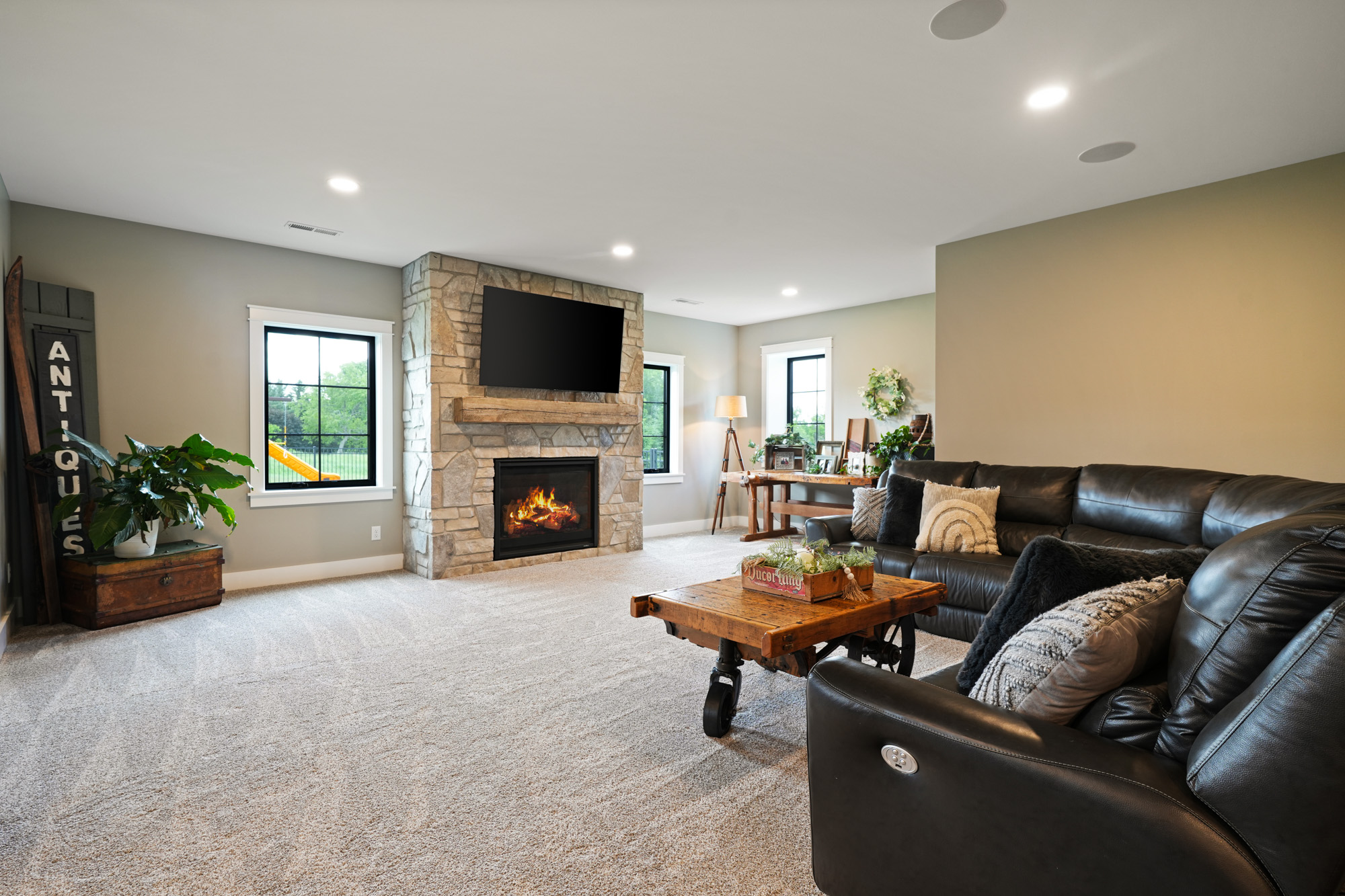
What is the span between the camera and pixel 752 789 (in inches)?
82.5

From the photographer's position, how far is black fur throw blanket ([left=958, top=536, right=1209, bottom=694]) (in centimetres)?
149

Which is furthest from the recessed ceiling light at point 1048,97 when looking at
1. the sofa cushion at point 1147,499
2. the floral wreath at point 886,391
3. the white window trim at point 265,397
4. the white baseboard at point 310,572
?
the white baseboard at point 310,572

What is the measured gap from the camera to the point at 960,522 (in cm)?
378

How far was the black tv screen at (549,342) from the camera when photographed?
536 cm

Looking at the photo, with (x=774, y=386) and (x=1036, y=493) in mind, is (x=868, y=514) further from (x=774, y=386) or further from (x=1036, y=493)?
(x=774, y=386)

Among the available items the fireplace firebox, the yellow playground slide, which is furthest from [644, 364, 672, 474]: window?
the yellow playground slide

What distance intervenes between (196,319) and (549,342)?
2369 mm

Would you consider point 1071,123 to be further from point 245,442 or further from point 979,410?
point 245,442

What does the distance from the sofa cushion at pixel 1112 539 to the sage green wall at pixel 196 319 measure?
15.4ft

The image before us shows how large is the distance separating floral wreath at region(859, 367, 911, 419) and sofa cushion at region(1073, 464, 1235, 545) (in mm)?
2843

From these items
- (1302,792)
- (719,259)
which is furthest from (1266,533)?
(719,259)

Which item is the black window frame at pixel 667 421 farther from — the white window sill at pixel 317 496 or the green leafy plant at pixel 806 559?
the green leafy plant at pixel 806 559

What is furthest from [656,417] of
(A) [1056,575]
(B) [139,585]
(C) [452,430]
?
(A) [1056,575]

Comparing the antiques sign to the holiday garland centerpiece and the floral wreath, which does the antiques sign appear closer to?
the holiday garland centerpiece
